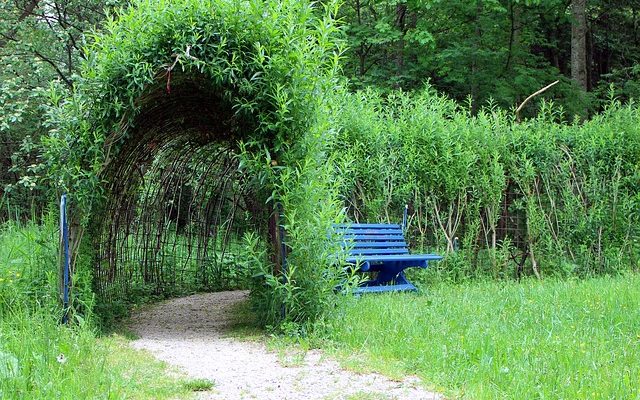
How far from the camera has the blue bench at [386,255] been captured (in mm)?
7184

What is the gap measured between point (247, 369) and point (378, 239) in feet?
11.8

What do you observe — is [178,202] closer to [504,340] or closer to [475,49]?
[504,340]

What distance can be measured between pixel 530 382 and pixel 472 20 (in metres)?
11.5

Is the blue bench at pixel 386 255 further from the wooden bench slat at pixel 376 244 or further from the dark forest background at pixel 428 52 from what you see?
the dark forest background at pixel 428 52

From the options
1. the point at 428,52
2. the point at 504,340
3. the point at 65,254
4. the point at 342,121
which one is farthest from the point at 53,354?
the point at 428,52

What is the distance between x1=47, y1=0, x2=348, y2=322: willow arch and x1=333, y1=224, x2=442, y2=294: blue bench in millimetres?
1881

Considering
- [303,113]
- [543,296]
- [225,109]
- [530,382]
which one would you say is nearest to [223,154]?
[225,109]

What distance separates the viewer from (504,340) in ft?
14.9

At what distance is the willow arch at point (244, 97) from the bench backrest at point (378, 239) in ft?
6.64

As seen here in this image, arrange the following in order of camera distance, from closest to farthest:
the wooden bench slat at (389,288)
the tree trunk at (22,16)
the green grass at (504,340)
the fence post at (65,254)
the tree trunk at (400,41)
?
the green grass at (504,340) → the fence post at (65,254) → the wooden bench slat at (389,288) → the tree trunk at (22,16) → the tree trunk at (400,41)

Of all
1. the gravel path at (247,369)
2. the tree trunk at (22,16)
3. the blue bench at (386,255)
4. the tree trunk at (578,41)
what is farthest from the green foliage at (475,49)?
the gravel path at (247,369)

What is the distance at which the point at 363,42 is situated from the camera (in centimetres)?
1508

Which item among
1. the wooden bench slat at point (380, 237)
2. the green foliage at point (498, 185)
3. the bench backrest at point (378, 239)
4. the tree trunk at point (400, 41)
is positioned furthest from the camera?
the tree trunk at point (400, 41)

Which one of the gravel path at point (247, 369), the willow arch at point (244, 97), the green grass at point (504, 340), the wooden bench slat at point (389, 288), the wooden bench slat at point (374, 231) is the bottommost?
the gravel path at point (247, 369)
